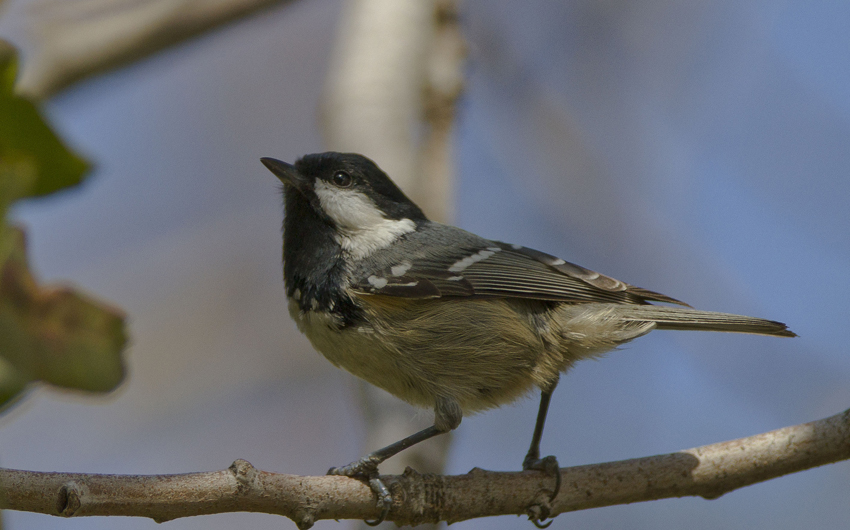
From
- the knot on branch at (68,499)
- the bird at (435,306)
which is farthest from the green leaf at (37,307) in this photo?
the bird at (435,306)

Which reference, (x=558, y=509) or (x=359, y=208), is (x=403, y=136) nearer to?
(x=359, y=208)

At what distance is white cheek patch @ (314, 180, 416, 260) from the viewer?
2879 mm

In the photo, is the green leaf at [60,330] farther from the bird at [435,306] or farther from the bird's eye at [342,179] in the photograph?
the bird's eye at [342,179]

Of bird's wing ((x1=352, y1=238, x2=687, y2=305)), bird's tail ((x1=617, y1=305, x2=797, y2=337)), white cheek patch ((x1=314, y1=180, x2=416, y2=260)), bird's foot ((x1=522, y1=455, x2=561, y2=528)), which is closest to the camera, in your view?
bird's foot ((x1=522, y1=455, x2=561, y2=528))

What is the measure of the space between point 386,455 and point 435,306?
608 millimetres

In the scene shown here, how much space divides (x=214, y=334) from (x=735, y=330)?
15.6ft

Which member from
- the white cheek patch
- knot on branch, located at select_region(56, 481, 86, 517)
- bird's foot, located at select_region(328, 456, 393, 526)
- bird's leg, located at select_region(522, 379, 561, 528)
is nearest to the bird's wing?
the white cheek patch

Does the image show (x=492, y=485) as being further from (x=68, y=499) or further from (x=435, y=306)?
(x=68, y=499)

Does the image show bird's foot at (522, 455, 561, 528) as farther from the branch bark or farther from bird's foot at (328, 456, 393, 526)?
bird's foot at (328, 456, 393, 526)

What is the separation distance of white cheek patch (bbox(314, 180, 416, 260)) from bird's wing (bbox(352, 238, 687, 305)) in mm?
144

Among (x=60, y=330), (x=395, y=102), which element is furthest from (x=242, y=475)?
(x=395, y=102)

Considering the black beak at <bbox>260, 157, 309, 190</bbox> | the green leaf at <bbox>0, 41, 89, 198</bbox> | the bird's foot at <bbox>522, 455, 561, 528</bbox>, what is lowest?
the bird's foot at <bbox>522, 455, 561, 528</bbox>

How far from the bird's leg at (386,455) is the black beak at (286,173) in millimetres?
1054

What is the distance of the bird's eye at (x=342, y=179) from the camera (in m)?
2.96
